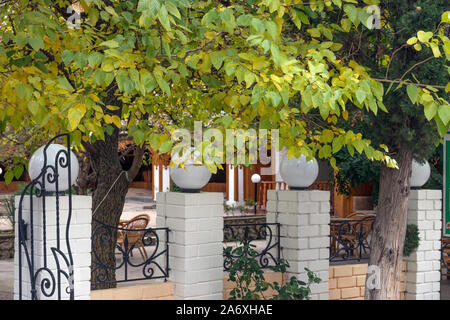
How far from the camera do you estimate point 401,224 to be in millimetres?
6324

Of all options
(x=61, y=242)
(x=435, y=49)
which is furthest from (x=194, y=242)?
(x=435, y=49)

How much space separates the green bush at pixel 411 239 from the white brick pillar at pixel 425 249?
0.06 meters

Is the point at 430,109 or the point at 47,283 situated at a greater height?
the point at 430,109

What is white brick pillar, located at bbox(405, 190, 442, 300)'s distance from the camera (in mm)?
7676

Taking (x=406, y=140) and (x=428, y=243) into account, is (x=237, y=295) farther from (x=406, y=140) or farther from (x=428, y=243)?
(x=428, y=243)

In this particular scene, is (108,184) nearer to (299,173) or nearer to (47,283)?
(299,173)

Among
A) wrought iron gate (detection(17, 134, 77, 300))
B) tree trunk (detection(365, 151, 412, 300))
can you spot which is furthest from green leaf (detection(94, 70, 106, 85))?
tree trunk (detection(365, 151, 412, 300))

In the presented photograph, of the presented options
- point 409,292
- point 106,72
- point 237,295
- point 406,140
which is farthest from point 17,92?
point 409,292

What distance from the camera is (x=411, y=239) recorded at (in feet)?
24.9

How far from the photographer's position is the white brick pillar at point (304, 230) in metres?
6.81

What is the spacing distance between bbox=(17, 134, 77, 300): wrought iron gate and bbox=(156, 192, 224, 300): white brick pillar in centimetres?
111

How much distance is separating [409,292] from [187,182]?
3.25m

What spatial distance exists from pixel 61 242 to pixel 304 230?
260 cm

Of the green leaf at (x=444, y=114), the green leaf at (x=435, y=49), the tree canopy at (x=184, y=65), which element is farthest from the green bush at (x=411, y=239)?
the green leaf at (x=435, y=49)
